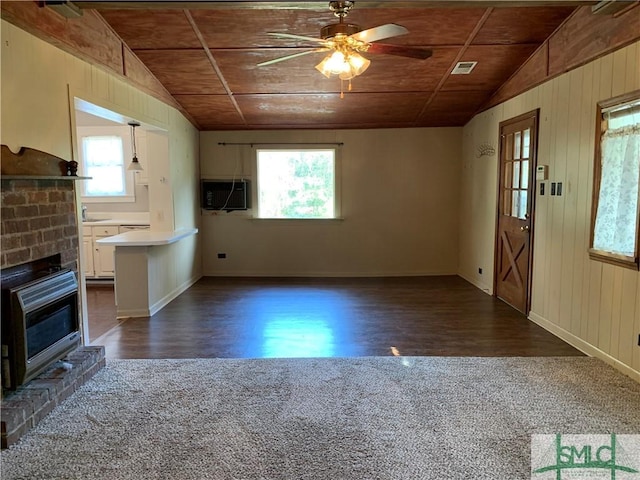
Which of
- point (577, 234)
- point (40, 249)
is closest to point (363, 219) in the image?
point (577, 234)

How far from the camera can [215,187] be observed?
7074 millimetres

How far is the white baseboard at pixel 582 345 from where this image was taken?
10.5 feet

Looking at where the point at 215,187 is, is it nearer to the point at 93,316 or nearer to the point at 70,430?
the point at 93,316

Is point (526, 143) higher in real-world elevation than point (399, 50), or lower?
lower

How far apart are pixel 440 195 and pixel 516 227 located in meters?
2.07

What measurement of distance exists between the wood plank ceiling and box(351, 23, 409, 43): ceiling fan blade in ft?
0.65

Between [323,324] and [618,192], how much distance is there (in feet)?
9.11

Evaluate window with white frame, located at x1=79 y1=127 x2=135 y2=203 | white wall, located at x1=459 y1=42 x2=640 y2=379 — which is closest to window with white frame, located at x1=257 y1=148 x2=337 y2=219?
window with white frame, located at x1=79 y1=127 x2=135 y2=203

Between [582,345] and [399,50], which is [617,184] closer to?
[582,345]

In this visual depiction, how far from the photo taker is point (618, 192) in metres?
3.37

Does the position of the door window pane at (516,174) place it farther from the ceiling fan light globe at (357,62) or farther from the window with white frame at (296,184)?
the window with white frame at (296,184)

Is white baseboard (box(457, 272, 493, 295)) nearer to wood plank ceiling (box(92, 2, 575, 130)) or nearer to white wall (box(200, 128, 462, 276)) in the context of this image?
white wall (box(200, 128, 462, 276))
